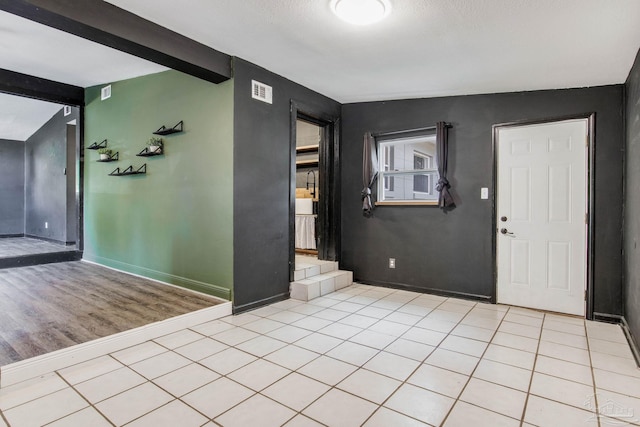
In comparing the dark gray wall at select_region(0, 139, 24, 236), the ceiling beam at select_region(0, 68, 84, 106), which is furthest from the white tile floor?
the dark gray wall at select_region(0, 139, 24, 236)

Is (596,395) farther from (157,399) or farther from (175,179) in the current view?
(175,179)

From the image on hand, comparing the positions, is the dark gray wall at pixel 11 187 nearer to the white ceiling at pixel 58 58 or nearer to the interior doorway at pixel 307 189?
the white ceiling at pixel 58 58

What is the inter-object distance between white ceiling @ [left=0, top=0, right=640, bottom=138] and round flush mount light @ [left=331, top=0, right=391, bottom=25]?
0.24 feet

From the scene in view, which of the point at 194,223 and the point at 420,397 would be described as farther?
the point at 194,223

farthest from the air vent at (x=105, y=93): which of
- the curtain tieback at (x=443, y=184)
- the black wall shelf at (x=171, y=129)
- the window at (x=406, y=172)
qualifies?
the curtain tieback at (x=443, y=184)

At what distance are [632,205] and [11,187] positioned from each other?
10.8 metres

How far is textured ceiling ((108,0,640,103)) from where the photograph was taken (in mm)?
2299

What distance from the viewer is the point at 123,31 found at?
2.46m

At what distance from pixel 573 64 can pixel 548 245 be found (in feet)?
5.99

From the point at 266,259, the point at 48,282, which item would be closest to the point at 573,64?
the point at 266,259

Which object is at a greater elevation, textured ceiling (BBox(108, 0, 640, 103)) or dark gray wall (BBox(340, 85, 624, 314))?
textured ceiling (BBox(108, 0, 640, 103))

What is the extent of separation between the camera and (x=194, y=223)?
12.2ft

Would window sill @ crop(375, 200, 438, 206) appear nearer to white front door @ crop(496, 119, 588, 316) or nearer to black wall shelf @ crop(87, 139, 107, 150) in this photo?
white front door @ crop(496, 119, 588, 316)

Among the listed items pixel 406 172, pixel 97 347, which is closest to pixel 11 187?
pixel 97 347
